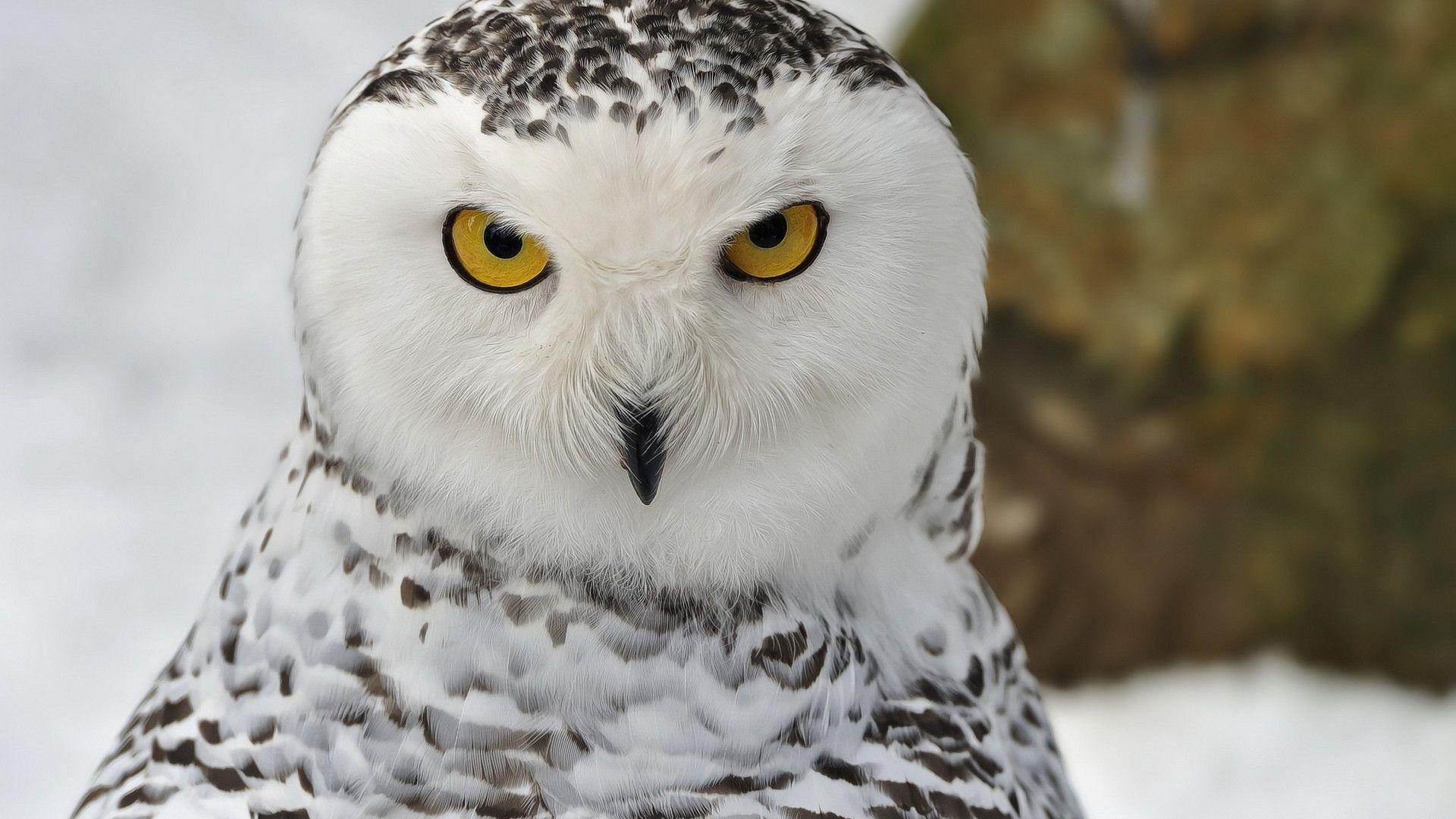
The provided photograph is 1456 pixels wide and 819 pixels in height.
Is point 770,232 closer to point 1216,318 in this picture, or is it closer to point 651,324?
point 651,324

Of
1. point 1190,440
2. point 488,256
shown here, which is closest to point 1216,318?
point 1190,440

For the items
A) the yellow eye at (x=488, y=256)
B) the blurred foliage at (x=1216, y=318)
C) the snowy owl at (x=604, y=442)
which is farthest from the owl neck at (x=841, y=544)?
the blurred foliage at (x=1216, y=318)

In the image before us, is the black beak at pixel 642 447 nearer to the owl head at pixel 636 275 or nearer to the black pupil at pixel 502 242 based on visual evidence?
the owl head at pixel 636 275

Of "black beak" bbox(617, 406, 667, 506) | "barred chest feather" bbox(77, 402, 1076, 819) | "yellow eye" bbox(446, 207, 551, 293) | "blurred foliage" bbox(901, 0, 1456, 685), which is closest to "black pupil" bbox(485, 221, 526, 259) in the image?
"yellow eye" bbox(446, 207, 551, 293)

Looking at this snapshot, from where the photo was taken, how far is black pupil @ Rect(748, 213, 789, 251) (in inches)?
35.5

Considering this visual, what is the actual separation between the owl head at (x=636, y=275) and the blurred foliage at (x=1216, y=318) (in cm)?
168

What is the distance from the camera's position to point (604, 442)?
95 cm

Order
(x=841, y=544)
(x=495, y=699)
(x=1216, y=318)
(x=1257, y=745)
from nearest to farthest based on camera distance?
1. (x=495, y=699)
2. (x=841, y=544)
3. (x=1216, y=318)
4. (x=1257, y=745)

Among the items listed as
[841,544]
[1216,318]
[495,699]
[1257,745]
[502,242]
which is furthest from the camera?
[1257,745]

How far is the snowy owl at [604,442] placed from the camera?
2.90ft

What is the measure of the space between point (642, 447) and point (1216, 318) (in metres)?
1.99

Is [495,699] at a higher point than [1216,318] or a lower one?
lower

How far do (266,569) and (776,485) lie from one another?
43 centimetres

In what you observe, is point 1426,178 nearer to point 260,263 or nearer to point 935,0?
point 935,0
